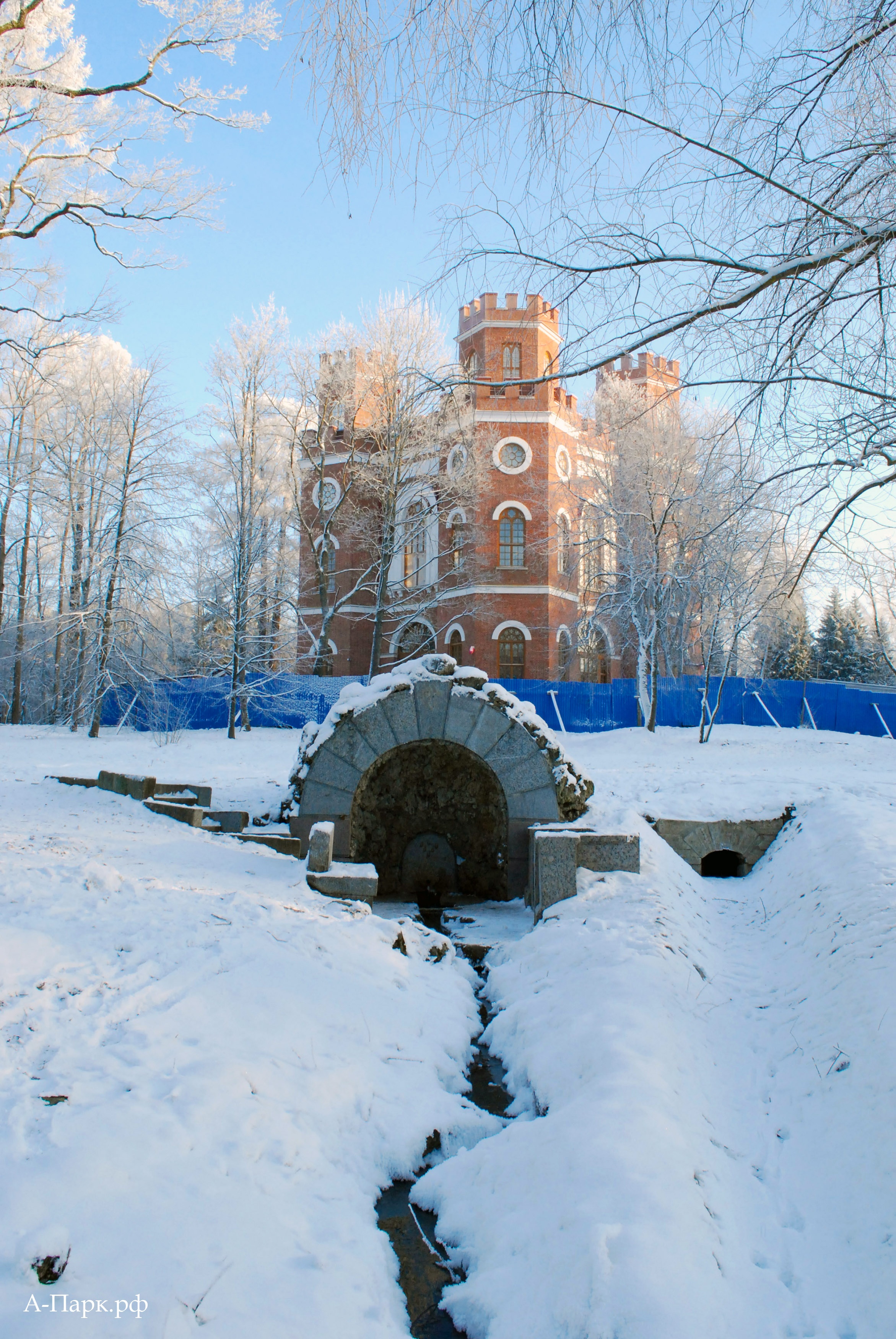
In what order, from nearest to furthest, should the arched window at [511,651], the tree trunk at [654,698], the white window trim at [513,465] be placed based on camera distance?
the tree trunk at [654,698] < the arched window at [511,651] < the white window trim at [513,465]

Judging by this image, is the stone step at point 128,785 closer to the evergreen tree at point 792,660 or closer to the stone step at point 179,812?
the stone step at point 179,812

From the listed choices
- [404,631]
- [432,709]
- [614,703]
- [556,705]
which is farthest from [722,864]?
[404,631]

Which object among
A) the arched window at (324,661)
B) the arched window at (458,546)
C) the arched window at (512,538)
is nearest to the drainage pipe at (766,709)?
the arched window at (512,538)

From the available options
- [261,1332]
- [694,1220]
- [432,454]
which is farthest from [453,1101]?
[432,454]

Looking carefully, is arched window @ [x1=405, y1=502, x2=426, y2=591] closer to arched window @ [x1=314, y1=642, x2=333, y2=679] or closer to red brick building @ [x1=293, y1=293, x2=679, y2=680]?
red brick building @ [x1=293, y1=293, x2=679, y2=680]

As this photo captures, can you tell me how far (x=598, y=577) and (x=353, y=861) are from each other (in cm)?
1920

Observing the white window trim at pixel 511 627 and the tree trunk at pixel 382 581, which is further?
the white window trim at pixel 511 627

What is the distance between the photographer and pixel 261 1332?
2301 mm

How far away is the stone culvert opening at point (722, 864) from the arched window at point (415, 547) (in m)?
16.9

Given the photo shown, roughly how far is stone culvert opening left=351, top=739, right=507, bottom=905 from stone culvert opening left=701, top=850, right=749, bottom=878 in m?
2.66

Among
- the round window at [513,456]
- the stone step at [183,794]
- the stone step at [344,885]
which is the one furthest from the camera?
the round window at [513,456]

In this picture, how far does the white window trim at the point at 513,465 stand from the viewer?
27.5m

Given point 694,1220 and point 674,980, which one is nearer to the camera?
point 694,1220

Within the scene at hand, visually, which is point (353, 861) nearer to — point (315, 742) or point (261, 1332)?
point (315, 742)
